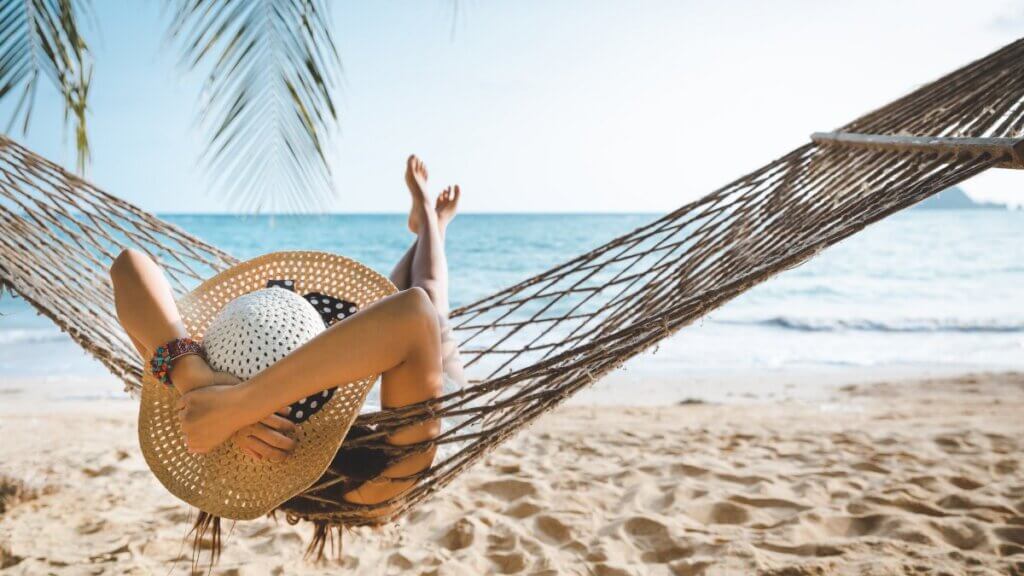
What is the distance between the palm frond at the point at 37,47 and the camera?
1.40 meters

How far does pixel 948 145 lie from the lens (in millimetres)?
1250

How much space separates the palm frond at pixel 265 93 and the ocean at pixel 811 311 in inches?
2.4

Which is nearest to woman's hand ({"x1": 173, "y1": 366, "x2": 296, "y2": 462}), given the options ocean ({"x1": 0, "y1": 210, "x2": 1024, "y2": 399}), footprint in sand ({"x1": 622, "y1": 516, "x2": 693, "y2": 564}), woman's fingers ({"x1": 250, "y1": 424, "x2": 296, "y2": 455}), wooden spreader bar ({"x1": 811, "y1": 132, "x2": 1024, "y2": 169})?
woman's fingers ({"x1": 250, "y1": 424, "x2": 296, "y2": 455})

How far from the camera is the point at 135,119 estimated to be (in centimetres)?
141

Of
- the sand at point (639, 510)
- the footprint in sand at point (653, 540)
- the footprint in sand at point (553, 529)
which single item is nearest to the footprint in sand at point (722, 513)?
the sand at point (639, 510)

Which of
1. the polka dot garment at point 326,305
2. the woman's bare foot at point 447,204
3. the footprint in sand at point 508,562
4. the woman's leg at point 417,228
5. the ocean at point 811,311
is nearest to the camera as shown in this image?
the polka dot garment at point 326,305

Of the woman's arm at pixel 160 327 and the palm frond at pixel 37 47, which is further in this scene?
the palm frond at pixel 37 47

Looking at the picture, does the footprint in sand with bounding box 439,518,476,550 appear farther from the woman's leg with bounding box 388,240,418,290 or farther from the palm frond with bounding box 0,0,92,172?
the palm frond with bounding box 0,0,92,172

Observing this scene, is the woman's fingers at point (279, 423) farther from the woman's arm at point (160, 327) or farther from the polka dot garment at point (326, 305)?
the polka dot garment at point (326, 305)

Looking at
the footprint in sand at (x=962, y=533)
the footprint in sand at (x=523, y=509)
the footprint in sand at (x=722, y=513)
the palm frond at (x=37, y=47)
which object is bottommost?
the footprint in sand at (x=962, y=533)

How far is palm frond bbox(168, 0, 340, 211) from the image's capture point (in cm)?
99

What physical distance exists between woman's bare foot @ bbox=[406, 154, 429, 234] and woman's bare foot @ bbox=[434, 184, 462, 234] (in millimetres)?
106

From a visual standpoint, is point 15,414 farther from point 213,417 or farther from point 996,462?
point 996,462

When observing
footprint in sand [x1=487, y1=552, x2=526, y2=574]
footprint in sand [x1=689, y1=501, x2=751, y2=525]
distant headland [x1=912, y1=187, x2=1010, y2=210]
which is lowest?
footprint in sand [x1=487, y1=552, x2=526, y2=574]
